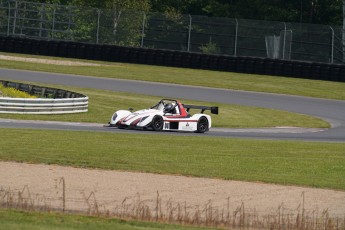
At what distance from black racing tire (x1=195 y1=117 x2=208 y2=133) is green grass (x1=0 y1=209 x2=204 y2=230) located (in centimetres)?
1578

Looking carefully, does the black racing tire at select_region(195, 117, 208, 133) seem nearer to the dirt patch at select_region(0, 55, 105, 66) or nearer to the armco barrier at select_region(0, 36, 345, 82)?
the armco barrier at select_region(0, 36, 345, 82)

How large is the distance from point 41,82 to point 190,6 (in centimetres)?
3448

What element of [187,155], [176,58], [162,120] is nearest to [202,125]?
[162,120]

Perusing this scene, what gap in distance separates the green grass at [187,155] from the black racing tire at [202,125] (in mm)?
2194

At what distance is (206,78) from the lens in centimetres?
4725

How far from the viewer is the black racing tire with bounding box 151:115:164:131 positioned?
92.4 ft

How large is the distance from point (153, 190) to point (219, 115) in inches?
702

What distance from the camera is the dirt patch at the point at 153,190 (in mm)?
15594

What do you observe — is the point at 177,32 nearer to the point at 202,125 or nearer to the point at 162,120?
the point at 202,125

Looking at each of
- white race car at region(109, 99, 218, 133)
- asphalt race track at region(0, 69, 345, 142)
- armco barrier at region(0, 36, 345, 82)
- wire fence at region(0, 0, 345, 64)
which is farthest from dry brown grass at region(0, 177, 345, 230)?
wire fence at region(0, 0, 345, 64)

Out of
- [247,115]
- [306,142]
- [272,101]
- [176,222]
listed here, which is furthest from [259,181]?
[272,101]

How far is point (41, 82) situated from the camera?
138 feet

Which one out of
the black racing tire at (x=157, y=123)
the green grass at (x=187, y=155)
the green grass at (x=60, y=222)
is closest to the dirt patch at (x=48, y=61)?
the black racing tire at (x=157, y=123)

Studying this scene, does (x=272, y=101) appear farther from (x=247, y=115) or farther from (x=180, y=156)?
(x=180, y=156)
